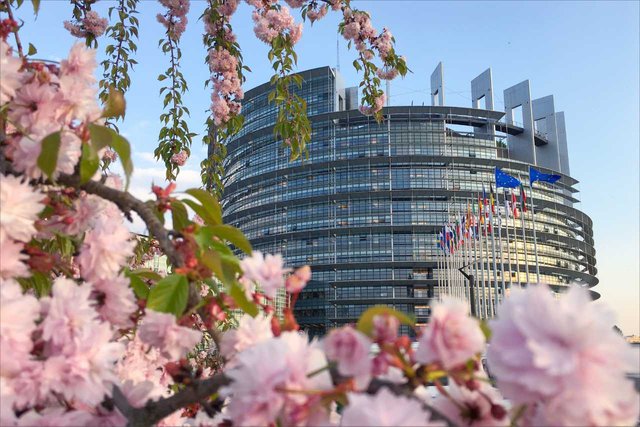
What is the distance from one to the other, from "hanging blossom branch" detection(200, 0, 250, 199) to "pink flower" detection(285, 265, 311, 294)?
1970mm

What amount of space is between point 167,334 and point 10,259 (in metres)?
0.21

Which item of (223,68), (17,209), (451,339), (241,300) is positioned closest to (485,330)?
(451,339)

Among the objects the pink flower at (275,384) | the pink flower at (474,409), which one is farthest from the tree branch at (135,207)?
the pink flower at (474,409)

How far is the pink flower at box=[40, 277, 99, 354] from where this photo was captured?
21.3 inches

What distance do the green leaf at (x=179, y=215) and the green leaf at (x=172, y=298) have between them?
0.12m

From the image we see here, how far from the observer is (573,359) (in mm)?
369

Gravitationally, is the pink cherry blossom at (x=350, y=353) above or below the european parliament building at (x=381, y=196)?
below

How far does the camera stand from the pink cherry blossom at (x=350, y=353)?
0.41m

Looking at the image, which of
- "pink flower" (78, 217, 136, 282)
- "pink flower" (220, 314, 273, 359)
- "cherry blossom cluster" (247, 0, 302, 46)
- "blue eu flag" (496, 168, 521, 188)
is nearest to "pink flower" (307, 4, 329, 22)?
"cherry blossom cluster" (247, 0, 302, 46)

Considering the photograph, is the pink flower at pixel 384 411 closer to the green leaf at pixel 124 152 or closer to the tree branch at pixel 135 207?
the tree branch at pixel 135 207

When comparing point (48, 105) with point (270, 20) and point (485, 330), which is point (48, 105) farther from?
point (270, 20)

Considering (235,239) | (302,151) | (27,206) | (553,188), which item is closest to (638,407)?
(235,239)

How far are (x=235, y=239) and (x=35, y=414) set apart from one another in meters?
0.32

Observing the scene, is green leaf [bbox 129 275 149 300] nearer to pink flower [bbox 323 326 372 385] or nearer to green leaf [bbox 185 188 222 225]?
green leaf [bbox 185 188 222 225]
